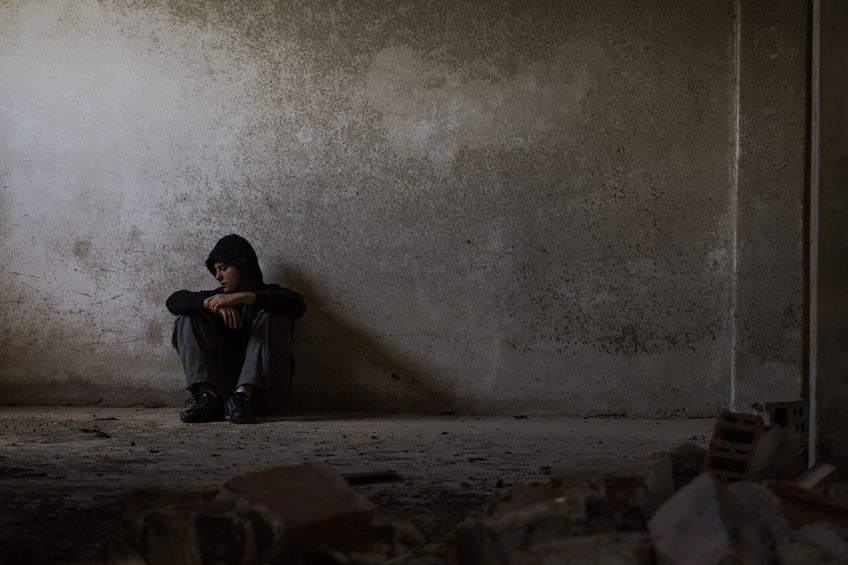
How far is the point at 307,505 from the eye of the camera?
7.09 feet

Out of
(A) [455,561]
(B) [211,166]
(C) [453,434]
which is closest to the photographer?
(A) [455,561]

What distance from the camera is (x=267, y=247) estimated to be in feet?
19.9

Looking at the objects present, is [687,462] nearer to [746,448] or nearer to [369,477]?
[746,448]

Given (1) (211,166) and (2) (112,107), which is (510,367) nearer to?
(1) (211,166)

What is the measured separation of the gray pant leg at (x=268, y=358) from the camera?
5.55 meters

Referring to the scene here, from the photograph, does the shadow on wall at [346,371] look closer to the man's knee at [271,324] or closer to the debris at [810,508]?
the man's knee at [271,324]

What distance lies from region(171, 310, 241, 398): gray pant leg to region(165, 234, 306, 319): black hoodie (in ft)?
0.31

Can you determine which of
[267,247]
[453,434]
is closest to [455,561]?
[453,434]

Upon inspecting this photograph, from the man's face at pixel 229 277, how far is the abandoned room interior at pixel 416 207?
0.04m

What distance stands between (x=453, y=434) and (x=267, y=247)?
197 cm

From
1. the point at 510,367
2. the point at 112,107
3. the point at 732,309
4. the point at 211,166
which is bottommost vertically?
the point at 510,367

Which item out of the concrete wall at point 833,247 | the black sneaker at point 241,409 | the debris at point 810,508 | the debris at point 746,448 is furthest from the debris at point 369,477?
the black sneaker at point 241,409

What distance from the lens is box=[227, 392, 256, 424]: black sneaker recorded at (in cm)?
536

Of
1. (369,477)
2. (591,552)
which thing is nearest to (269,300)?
(369,477)
